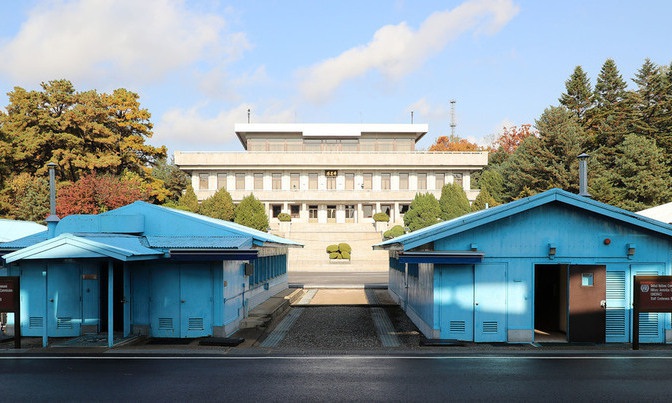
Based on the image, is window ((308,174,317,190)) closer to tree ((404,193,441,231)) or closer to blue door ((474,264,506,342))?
tree ((404,193,441,231))

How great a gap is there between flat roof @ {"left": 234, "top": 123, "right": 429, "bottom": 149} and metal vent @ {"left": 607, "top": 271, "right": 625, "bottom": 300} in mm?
70298

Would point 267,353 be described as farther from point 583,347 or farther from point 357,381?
point 583,347

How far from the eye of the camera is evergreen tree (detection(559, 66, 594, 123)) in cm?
7669

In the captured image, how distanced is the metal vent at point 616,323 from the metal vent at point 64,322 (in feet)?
59.0

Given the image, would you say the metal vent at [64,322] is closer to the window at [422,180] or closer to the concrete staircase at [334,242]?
the concrete staircase at [334,242]

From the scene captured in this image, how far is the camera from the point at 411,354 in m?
15.6

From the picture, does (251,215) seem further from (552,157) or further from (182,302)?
(182,302)

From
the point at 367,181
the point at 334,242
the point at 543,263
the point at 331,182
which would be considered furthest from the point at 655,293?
the point at 331,182

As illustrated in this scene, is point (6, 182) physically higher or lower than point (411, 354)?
higher

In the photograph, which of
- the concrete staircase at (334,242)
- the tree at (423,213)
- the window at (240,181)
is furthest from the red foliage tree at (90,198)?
the window at (240,181)

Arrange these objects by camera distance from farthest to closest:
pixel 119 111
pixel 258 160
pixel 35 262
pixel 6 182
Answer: pixel 258 160, pixel 119 111, pixel 6 182, pixel 35 262

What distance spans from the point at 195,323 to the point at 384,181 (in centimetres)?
6728

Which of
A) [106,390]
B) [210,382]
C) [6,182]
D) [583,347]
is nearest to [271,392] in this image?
[210,382]

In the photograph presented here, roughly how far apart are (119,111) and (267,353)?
54.3 meters
